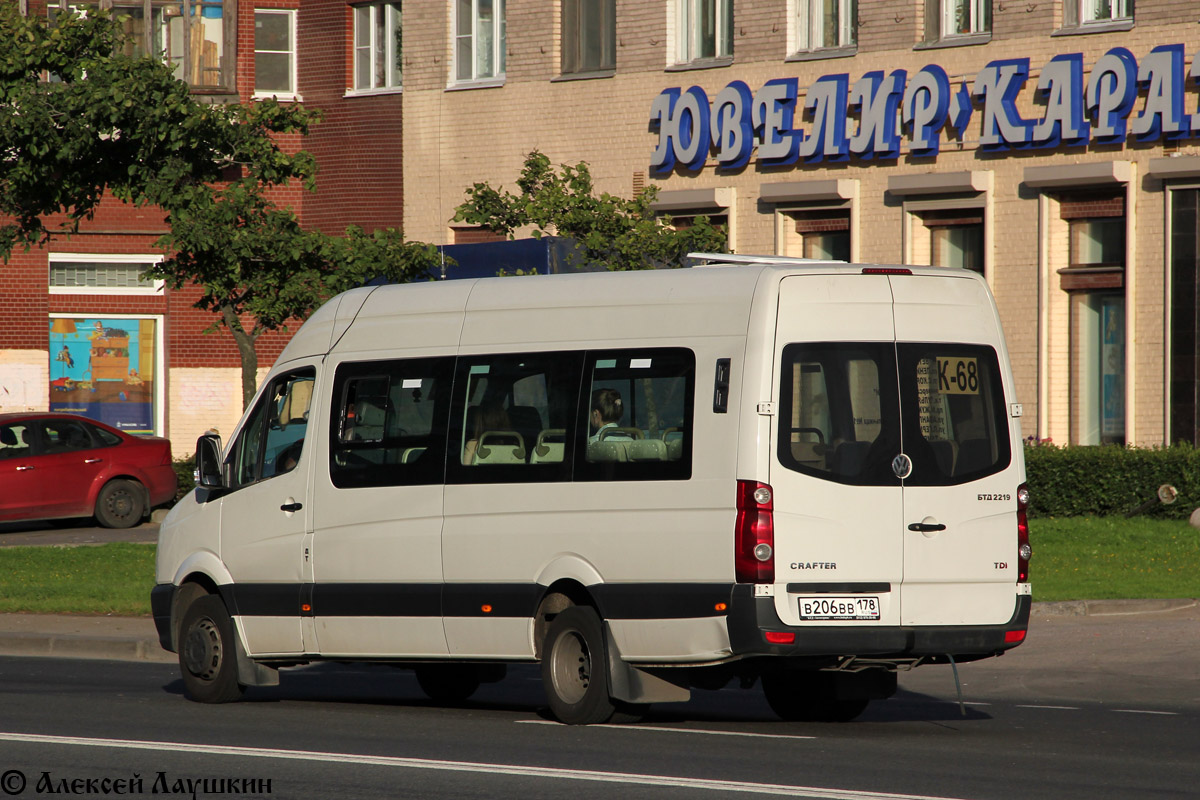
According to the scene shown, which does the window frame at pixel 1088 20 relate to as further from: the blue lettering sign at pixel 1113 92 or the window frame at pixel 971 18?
the window frame at pixel 971 18

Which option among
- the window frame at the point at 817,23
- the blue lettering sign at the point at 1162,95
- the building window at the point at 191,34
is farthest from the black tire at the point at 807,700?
the building window at the point at 191,34

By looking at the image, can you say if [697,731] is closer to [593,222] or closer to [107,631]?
[107,631]

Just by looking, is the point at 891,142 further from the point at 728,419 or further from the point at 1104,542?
the point at 728,419

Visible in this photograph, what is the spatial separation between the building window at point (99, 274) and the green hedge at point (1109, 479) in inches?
628

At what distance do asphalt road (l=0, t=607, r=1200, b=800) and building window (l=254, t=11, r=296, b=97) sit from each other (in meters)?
20.4

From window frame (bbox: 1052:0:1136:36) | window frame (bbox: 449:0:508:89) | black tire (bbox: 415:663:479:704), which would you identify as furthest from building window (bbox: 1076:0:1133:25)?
black tire (bbox: 415:663:479:704)

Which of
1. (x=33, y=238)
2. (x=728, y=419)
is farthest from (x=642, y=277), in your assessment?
(x=33, y=238)

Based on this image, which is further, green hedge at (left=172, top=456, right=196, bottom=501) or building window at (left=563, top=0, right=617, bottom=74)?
building window at (left=563, top=0, right=617, bottom=74)

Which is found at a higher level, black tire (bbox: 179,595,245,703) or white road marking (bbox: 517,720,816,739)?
black tire (bbox: 179,595,245,703)

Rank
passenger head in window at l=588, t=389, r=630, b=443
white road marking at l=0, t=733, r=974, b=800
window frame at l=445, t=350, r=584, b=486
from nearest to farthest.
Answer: white road marking at l=0, t=733, r=974, b=800 < passenger head in window at l=588, t=389, r=630, b=443 < window frame at l=445, t=350, r=584, b=486

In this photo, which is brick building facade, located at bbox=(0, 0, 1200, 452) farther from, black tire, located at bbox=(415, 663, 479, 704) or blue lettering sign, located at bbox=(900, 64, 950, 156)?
black tire, located at bbox=(415, 663, 479, 704)

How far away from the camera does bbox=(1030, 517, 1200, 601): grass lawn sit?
17.7m

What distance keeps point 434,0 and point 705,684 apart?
22492mm

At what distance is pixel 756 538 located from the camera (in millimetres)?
9820
